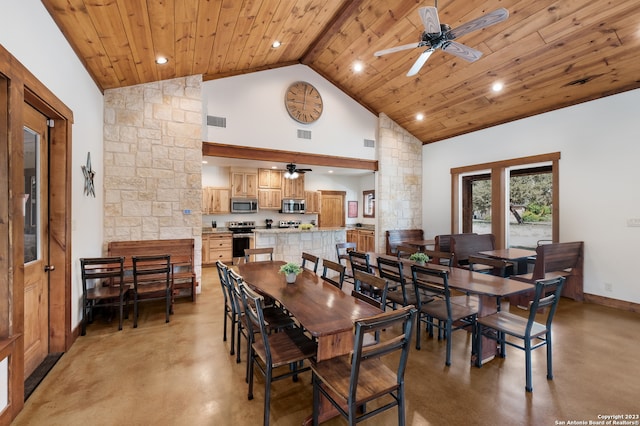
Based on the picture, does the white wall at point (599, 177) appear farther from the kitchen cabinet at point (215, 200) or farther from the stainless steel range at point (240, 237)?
the kitchen cabinet at point (215, 200)

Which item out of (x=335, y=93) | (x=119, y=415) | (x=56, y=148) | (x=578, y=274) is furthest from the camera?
(x=335, y=93)

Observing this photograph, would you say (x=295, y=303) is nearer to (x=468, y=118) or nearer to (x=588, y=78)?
(x=588, y=78)

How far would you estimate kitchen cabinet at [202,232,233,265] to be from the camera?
6984 mm

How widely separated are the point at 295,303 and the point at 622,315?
15.3 ft

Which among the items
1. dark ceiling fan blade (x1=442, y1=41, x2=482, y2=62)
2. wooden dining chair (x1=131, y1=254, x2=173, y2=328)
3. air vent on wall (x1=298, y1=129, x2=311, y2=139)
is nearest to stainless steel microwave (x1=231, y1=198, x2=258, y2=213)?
air vent on wall (x1=298, y1=129, x2=311, y2=139)

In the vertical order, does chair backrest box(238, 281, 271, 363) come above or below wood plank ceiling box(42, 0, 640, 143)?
below

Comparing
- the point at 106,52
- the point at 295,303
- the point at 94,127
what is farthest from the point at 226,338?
the point at 106,52

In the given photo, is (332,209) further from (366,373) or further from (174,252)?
(366,373)

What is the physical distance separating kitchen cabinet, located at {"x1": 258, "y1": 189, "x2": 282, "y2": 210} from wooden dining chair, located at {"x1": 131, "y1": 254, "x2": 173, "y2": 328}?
3648 mm

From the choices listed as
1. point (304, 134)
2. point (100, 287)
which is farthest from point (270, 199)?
point (100, 287)

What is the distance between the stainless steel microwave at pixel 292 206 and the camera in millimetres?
7926

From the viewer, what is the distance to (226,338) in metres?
3.24

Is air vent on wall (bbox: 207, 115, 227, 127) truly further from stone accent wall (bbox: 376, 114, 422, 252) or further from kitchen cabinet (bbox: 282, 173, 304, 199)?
stone accent wall (bbox: 376, 114, 422, 252)

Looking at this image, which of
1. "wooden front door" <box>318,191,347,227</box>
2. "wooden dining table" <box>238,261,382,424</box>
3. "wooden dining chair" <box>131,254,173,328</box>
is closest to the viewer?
"wooden dining table" <box>238,261,382,424</box>
